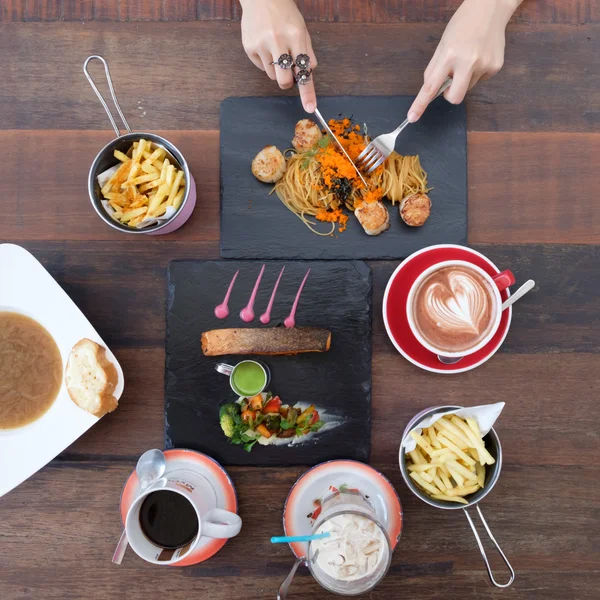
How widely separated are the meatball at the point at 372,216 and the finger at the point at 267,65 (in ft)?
1.82

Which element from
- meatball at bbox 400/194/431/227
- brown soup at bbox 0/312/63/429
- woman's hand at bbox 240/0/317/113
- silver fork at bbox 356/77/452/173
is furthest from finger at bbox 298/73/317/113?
brown soup at bbox 0/312/63/429

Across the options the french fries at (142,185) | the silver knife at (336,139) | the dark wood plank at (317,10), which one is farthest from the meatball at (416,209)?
the french fries at (142,185)

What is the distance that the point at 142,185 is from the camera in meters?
1.68

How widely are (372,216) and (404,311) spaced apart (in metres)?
0.36

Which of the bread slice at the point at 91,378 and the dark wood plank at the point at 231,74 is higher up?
the dark wood plank at the point at 231,74

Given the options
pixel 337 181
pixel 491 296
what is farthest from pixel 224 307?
pixel 491 296

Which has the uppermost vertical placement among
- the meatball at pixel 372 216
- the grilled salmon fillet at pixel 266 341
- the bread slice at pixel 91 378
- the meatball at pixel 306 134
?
the meatball at pixel 306 134

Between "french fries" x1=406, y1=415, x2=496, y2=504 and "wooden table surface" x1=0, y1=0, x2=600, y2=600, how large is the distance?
0.20 metres

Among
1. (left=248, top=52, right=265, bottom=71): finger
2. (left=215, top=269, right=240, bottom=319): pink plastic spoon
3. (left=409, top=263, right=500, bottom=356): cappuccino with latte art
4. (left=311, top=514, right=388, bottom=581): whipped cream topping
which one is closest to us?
(left=311, top=514, right=388, bottom=581): whipped cream topping

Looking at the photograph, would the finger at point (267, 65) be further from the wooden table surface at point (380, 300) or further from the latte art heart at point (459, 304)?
the latte art heart at point (459, 304)

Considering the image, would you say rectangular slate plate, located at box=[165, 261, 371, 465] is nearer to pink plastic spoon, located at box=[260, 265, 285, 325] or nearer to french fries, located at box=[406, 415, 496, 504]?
pink plastic spoon, located at box=[260, 265, 285, 325]

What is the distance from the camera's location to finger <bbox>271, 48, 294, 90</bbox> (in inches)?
64.0

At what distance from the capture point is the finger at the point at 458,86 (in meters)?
1.60

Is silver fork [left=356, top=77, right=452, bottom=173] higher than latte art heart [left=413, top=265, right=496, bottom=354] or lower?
higher
